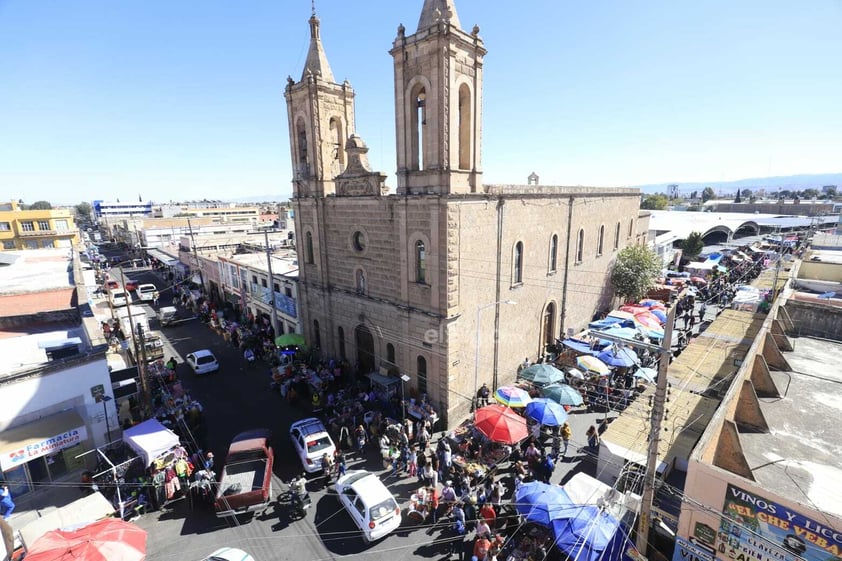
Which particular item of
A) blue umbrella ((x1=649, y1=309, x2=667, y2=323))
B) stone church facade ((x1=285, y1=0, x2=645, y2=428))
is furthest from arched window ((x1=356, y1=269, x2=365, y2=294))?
blue umbrella ((x1=649, y1=309, x2=667, y2=323))

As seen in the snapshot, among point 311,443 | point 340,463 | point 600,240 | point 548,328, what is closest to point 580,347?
point 548,328

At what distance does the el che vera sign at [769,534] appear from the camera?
24.4 feet

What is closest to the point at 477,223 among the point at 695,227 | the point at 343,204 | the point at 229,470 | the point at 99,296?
the point at 343,204

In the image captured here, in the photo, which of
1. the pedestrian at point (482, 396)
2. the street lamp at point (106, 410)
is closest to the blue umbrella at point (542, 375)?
the pedestrian at point (482, 396)

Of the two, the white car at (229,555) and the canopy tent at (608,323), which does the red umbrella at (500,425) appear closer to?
the white car at (229,555)

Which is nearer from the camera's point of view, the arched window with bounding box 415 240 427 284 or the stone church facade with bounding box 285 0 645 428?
the stone church facade with bounding box 285 0 645 428

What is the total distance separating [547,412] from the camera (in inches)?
583

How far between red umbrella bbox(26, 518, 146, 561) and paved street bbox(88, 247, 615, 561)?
1988 mm

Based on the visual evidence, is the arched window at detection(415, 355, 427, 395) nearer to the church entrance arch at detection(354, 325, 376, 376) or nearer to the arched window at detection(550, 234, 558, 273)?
the church entrance arch at detection(354, 325, 376, 376)

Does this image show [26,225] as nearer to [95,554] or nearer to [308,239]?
[308,239]

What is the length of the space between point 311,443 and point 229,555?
456 centimetres

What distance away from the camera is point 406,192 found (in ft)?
57.6

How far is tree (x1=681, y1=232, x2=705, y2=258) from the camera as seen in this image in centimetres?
4895

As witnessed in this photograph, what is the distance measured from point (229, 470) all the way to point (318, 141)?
1676 cm
